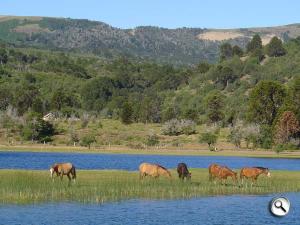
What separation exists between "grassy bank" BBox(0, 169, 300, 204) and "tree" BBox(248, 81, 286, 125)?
73790 millimetres

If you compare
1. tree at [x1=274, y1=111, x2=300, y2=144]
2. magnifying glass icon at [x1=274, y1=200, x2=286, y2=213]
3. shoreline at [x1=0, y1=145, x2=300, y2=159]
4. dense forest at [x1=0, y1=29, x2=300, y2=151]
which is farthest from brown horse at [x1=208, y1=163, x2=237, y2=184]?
tree at [x1=274, y1=111, x2=300, y2=144]

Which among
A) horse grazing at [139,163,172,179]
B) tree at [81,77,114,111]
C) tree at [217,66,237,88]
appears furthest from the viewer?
tree at [217,66,237,88]

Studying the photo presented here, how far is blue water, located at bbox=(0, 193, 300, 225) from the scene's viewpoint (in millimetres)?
30688

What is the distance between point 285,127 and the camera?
108m

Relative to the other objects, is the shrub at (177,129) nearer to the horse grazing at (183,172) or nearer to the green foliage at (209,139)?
the green foliage at (209,139)

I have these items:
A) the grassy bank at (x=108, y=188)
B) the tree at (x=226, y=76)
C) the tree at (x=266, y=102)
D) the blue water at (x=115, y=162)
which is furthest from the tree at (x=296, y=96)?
the grassy bank at (x=108, y=188)

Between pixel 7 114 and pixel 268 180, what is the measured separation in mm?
93739

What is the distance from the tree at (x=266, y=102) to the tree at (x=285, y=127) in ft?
39.2

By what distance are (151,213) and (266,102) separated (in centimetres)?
9119

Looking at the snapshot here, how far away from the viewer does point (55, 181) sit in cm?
4222

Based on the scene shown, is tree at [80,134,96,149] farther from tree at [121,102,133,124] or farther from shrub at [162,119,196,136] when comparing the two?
tree at [121,102,133,124]

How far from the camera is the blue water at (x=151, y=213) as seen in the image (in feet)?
101

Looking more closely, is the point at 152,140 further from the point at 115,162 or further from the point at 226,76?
the point at 226,76

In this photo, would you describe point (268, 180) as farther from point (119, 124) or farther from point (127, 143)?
point (119, 124)
